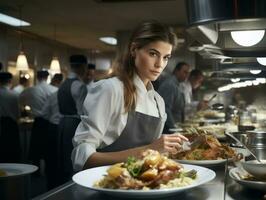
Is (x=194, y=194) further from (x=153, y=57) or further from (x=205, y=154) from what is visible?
(x=153, y=57)

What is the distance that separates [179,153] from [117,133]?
0.27m

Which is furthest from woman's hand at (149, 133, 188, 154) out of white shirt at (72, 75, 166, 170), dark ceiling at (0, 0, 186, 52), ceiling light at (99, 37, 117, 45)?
ceiling light at (99, 37, 117, 45)

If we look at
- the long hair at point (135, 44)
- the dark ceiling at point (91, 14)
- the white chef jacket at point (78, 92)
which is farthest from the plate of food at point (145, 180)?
the dark ceiling at point (91, 14)

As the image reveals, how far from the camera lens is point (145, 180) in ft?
3.01

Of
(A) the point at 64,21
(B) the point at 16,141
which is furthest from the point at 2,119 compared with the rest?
(A) the point at 64,21

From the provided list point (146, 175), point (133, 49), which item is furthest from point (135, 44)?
point (146, 175)

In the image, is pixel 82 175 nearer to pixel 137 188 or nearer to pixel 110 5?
pixel 137 188

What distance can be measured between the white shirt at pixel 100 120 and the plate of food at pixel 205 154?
0.90ft

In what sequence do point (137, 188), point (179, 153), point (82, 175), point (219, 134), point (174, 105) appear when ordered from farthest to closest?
point (174, 105), point (219, 134), point (179, 153), point (82, 175), point (137, 188)

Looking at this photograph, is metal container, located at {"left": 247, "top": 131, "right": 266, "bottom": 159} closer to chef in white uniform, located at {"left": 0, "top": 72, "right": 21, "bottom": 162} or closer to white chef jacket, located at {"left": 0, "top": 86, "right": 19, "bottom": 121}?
chef in white uniform, located at {"left": 0, "top": 72, "right": 21, "bottom": 162}

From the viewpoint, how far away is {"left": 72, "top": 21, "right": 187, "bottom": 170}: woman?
4.78ft

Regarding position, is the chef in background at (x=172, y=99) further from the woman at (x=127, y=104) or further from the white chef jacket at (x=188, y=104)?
the woman at (x=127, y=104)

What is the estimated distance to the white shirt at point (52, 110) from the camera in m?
4.72

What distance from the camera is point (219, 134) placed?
7.32 feet
